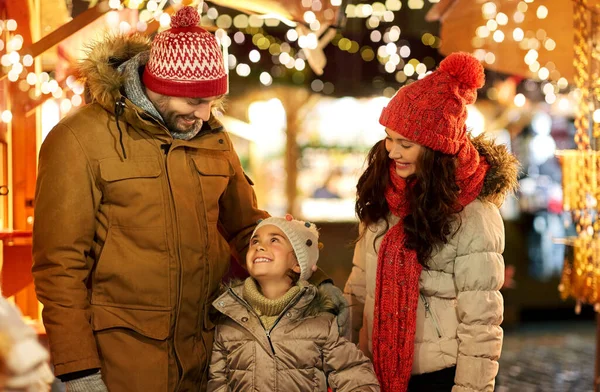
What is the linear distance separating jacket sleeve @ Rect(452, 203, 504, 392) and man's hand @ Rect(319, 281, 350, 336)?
16.4 inches

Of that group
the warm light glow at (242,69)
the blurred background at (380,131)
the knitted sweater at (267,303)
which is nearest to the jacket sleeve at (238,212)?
the knitted sweater at (267,303)

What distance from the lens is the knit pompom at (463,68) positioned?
3.09m

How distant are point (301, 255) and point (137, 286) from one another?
0.63 meters

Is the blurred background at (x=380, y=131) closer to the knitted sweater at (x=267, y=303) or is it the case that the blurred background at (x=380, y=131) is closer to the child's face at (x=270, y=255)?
the child's face at (x=270, y=255)

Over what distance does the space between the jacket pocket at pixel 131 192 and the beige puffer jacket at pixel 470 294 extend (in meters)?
0.95

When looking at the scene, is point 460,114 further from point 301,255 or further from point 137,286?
point 137,286

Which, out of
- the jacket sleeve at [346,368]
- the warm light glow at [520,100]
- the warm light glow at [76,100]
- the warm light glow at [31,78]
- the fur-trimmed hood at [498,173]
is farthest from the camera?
the warm light glow at [520,100]

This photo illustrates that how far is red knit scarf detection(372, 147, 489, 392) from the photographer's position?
3.12 m

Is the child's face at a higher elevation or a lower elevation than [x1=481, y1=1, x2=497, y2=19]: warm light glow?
lower

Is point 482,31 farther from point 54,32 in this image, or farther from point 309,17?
point 54,32

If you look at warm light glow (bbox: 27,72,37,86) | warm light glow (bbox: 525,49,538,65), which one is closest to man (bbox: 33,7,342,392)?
warm light glow (bbox: 27,72,37,86)

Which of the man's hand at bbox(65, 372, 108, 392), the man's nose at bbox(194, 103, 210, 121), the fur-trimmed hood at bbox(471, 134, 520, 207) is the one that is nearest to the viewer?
the man's hand at bbox(65, 372, 108, 392)

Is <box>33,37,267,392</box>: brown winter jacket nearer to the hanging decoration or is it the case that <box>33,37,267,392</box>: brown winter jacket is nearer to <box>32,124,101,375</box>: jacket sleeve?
<box>32,124,101,375</box>: jacket sleeve

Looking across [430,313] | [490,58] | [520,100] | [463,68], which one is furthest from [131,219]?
[520,100]
